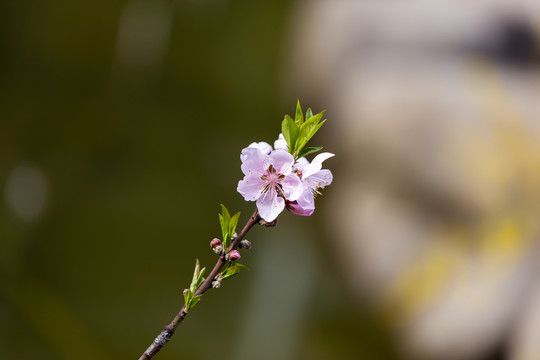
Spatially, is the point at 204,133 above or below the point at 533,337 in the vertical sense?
above

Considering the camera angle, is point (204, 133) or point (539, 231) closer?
point (539, 231)

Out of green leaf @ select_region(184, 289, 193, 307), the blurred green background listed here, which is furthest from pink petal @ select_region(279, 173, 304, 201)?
the blurred green background

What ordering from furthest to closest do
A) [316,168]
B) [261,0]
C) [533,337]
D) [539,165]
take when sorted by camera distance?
[261,0]
[539,165]
[533,337]
[316,168]

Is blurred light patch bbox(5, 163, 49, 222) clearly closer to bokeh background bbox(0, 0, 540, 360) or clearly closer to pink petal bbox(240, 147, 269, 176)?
bokeh background bbox(0, 0, 540, 360)

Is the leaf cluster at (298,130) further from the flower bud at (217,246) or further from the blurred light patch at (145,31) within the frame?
the blurred light patch at (145,31)

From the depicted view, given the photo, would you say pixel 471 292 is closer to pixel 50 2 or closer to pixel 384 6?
pixel 384 6

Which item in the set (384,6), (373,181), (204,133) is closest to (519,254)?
(373,181)

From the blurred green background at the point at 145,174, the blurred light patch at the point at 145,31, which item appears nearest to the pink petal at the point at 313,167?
the blurred green background at the point at 145,174

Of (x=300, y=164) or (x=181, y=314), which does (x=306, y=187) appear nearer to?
(x=300, y=164)
